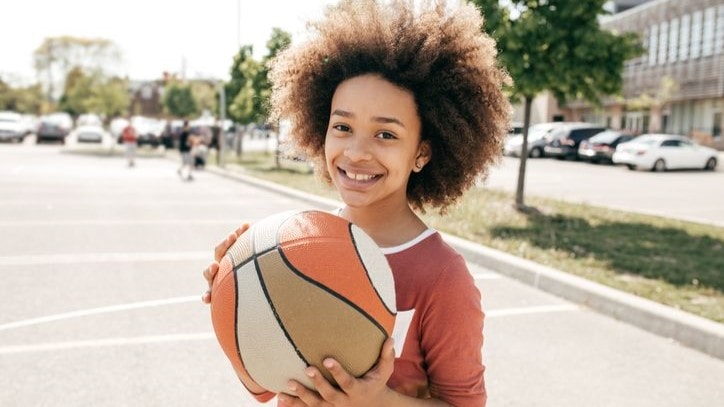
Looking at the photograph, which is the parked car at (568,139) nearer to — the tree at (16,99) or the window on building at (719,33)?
the window on building at (719,33)

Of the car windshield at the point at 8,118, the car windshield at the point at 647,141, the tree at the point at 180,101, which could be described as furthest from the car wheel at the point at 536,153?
the tree at the point at 180,101

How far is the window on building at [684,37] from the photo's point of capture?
4417 cm

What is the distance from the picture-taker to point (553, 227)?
34.1ft

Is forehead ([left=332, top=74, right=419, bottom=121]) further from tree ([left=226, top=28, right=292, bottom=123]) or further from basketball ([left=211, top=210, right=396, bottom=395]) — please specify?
tree ([left=226, top=28, right=292, bottom=123])

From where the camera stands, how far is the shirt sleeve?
1.63 metres

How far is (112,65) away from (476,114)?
357 feet

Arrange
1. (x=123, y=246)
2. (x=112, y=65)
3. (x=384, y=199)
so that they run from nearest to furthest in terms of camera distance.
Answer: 1. (x=384, y=199)
2. (x=123, y=246)
3. (x=112, y=65)

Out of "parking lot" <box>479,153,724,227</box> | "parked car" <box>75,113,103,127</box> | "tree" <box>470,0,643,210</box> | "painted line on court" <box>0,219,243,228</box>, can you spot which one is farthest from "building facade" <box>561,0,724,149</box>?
"parked car" <box>75,113,103,127</box>

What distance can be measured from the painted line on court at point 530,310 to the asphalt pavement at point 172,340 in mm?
20

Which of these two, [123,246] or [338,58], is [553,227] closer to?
[123,246]

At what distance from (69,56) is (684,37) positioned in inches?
3350

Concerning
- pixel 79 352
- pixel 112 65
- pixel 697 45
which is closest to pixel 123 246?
pixel 79 352

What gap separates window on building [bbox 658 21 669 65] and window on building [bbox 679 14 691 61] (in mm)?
1452

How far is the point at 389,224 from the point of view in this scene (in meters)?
1.96
